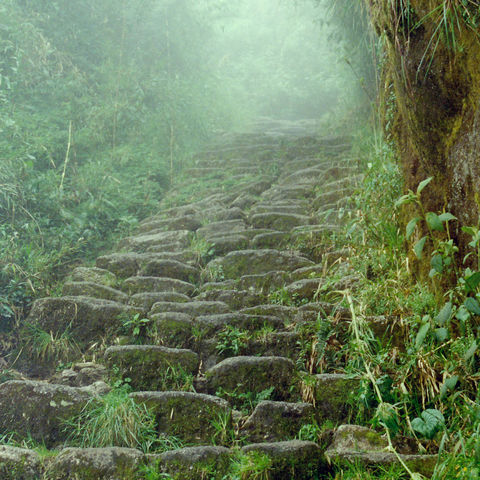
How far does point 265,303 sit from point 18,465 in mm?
1828

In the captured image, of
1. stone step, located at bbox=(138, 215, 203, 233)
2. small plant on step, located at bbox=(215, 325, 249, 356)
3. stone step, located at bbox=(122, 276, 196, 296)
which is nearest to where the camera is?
small plant on step, located at bbox=(215, 325, 249, 356)

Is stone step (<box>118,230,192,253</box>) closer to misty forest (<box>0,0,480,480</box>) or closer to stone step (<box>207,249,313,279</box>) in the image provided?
misty forest (<box>0,0,480,480</box>)

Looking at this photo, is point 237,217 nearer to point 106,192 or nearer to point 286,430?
point 106,192

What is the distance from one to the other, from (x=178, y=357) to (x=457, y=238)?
1.55m

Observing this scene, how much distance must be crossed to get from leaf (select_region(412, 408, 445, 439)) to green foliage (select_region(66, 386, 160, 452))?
1.13 m

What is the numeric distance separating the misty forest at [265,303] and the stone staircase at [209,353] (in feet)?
0.04

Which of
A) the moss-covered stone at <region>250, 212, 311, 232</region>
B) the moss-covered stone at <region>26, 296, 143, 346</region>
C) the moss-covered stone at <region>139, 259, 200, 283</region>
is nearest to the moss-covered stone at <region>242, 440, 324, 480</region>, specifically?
the moss-covered stone at <region>26, 296, 143, 346</region>

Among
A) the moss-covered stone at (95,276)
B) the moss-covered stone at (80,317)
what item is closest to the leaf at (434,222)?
the moss-covered stone at (80,317)

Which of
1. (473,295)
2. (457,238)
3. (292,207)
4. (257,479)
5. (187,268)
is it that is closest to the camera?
(257,479)

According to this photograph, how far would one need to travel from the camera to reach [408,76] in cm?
283

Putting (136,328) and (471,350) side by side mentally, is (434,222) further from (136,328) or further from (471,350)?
(136,328)

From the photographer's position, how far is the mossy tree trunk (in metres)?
2.46

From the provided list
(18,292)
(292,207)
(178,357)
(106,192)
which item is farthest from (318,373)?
(106,192)

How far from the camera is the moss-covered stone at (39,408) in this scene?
8.36ft
